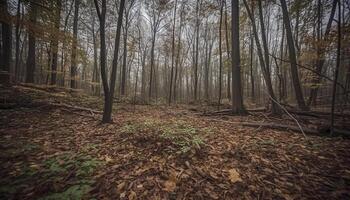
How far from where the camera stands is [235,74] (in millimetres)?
7410

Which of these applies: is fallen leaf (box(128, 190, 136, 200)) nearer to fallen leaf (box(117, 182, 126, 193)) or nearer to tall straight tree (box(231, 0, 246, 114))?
fallen leaf (box(117, 182, 126, 193))

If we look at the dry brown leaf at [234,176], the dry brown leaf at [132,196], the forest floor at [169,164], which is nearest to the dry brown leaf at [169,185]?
the forest floor at [169,164]

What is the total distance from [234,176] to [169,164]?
1.14 metres

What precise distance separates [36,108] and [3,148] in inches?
151

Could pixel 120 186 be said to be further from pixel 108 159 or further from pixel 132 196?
pixel 108 159

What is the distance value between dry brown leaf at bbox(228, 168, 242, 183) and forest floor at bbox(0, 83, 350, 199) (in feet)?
0.05

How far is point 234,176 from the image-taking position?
2.57m

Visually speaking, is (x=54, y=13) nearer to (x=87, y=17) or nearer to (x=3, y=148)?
(x=3, y=148)

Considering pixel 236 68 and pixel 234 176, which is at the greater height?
pixel 236 68

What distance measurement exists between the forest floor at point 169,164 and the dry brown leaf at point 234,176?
0.02 meters

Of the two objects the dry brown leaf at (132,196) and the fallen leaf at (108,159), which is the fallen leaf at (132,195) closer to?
the dry brown leaf at (132,196)

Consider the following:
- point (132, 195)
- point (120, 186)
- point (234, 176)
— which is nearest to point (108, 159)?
point (120, 186)

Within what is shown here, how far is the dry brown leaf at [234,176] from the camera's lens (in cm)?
248

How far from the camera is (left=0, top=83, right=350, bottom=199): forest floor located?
2309 mm
